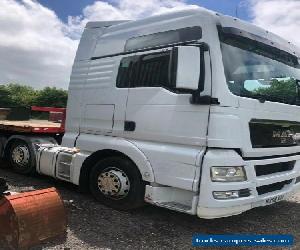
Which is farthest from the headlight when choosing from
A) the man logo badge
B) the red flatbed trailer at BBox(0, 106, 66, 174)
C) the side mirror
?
the red flatbed trailer at BBox(0, 106, 66, 174)

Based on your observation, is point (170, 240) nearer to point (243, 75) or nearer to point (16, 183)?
point (243, 75)

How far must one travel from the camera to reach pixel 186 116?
191 inches

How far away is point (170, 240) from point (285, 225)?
1902mm

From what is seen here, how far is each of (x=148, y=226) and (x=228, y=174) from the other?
4.29ft

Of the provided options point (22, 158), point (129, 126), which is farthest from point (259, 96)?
point (22, 158)

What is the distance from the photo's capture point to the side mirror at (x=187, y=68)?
4492 mm

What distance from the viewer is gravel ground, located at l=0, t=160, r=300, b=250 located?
180 inches

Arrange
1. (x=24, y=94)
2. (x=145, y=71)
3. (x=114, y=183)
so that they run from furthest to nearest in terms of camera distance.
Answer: (x=24, y=94), (x=114, y=183), (x=145, y=71)

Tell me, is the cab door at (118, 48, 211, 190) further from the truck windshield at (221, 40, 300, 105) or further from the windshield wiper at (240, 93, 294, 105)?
the windshield wiper at (240, 93, 294, 105)

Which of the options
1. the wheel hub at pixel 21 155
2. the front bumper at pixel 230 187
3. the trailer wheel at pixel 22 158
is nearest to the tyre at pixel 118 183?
the front bumper at pixel 230 187

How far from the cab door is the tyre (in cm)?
34

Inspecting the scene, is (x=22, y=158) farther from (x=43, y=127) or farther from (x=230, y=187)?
(x=230, y=187)

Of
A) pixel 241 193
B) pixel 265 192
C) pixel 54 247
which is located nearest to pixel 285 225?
pixel 265 192

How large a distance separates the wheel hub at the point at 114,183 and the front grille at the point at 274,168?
1709 mm
